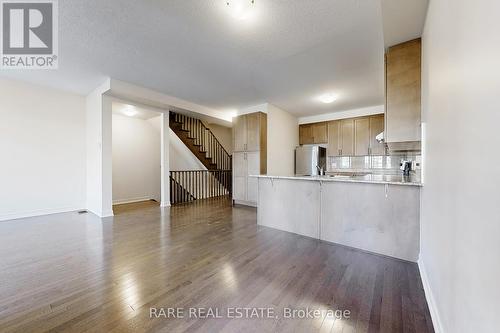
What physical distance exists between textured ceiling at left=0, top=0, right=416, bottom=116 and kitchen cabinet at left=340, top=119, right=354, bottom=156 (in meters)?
1.17

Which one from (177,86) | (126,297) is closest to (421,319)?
(126,297)

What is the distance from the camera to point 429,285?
167 cm

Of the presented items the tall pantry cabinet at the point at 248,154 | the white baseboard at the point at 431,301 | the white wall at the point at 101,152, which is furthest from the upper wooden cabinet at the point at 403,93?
the white wall at the point at 101,152

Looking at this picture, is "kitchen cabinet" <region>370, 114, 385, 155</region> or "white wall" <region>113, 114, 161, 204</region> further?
"white wall" <region>113, 114, 161, 204</region>

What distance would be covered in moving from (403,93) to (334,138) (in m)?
3.61

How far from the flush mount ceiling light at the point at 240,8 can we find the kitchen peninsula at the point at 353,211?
2.24 m

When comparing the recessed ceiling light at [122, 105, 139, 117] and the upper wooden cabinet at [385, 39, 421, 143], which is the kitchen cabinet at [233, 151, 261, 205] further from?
the upper wooden cabinet at [385, 39, 421, 143]

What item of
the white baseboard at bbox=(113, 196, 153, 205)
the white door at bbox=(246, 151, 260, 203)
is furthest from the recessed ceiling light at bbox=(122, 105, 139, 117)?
the white door at bbox=(246, 151, 260, 203)

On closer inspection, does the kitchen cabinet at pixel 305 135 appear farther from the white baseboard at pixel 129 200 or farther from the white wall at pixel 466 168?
the white baseboard at pixel 129 200

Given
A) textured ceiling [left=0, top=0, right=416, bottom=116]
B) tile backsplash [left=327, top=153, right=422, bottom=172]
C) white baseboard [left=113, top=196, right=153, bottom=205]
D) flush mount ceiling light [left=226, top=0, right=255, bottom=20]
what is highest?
textured ceiling [left=0, top=0, right=416, bottom=116]

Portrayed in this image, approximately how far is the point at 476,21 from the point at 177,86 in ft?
14.4

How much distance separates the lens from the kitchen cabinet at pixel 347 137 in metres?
5.73

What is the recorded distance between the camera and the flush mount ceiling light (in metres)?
2.02

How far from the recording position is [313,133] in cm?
645
